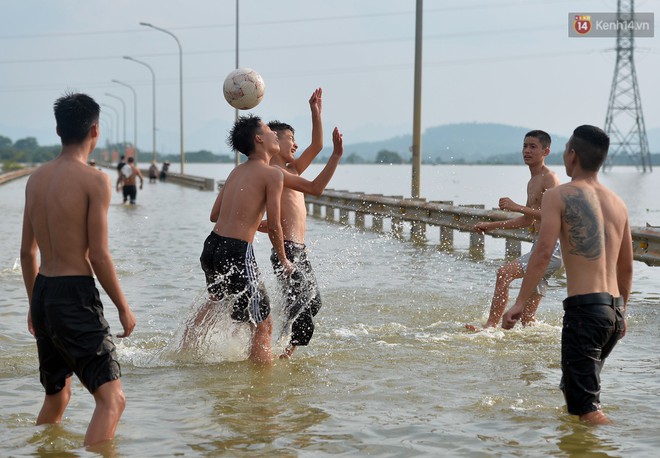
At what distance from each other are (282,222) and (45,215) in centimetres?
313

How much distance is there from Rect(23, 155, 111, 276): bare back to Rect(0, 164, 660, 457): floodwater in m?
1.06

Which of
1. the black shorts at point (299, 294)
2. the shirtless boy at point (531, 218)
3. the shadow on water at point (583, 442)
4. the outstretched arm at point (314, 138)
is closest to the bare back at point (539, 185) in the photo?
the shirtless boy at point (531, 218)

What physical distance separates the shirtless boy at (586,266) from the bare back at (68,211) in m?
2.24

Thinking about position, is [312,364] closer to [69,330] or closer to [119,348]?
[119,348]

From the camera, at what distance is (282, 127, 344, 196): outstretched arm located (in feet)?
25.7

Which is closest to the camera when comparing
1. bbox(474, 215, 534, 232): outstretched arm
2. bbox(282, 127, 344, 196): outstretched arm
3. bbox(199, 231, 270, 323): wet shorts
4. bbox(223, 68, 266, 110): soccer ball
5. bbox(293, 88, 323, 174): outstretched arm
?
bbox(199, 231, 270, 323): wet shorts

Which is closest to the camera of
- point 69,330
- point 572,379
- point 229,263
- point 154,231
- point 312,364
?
point 69,330

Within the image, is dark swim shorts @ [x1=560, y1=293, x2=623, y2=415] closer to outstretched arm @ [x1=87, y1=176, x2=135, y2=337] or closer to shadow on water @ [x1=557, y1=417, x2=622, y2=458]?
shadow on water @ [x1=557, y1=417, x2=622, y2=458]

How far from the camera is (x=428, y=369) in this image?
7.89 meters

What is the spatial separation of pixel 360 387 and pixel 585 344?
204 cm

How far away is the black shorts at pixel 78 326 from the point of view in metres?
5.17

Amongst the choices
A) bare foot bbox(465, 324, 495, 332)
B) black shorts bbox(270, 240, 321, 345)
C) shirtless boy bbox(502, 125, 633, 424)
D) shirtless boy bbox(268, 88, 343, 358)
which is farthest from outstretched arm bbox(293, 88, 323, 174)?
shirtless boy bbox(502, 125, 633, 424)

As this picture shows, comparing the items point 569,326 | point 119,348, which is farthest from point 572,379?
point 119,348

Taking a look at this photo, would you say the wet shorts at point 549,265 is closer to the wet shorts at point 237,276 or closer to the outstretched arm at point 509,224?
the outstretched arm at point 509,224
